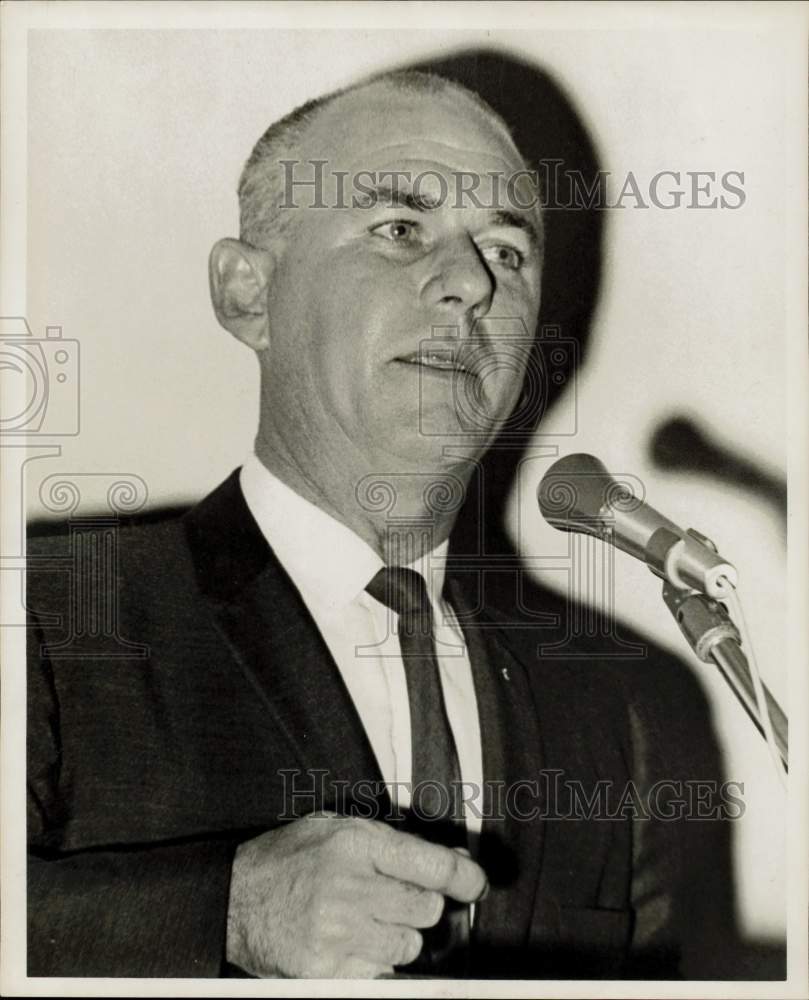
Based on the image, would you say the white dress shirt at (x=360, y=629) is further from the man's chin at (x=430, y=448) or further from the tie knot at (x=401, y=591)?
the man's chin at (x=430, y=448)

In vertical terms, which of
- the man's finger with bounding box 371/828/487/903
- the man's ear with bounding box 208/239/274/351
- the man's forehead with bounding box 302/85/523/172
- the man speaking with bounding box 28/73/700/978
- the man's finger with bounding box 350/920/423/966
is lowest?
the man's finger with bounding box 350/920/423/966

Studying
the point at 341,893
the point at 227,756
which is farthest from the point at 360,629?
the point at 341,893

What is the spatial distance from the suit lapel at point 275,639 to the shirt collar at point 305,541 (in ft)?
0.05

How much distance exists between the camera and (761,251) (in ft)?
6.35

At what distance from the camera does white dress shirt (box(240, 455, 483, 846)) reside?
6.03ft

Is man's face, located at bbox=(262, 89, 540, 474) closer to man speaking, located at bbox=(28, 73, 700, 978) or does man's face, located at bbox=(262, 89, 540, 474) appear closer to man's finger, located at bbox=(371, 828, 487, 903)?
man speaking, located at bbox=(28, 73, 700, 978)

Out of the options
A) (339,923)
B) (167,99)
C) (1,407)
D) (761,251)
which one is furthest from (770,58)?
(339,923)

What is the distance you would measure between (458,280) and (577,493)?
0.34m

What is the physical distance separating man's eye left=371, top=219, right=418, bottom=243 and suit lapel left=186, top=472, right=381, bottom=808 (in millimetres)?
391

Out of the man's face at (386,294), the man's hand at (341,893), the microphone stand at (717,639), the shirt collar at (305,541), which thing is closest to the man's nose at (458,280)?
the man's face at (386,294)

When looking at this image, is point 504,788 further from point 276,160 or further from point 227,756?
point 276,160

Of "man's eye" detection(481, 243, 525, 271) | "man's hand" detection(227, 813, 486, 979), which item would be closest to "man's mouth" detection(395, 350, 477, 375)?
"man's eye" detection(481, 243, 525, 271)

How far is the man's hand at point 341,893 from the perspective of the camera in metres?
1.75

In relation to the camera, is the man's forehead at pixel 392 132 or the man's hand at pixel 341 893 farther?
the man's forehead at pixel 392 132
